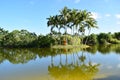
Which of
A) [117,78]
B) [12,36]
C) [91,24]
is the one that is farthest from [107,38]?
[117,78]

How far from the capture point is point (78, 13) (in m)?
51.5

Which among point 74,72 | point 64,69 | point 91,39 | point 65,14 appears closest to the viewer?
point 74,72

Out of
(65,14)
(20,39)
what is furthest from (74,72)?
(20,39)

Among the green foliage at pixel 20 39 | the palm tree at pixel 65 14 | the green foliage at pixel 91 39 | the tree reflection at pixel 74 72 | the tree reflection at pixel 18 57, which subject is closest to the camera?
Answer: the tree reflection at pixel 74 72

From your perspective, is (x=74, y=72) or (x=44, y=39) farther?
(x=44, y=39)

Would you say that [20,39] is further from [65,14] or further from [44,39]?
[65,14]

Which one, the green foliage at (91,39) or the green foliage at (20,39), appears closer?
the green foliage at (20,39)

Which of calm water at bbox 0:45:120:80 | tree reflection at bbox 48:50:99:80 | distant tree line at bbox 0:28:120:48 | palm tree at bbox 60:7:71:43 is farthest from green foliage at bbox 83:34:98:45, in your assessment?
tree reflection at bbox 48:50:99:80

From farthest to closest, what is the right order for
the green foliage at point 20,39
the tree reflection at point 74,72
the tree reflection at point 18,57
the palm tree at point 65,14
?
1. the green foliage at point 20,39
2. the palm tree at point 65,14
3. the tree reflection at point 18,57
4. the tree reflection at point 74,72

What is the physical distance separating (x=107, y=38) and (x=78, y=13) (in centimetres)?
2070

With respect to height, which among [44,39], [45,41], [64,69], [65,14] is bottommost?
[64,69]

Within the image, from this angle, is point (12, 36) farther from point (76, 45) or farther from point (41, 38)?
point (76, 45)

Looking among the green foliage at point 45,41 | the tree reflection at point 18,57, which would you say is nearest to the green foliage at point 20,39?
the green foliage at point 45,41

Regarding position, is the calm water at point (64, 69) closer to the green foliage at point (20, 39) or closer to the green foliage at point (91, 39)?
the green foliage at point (20, 39)
